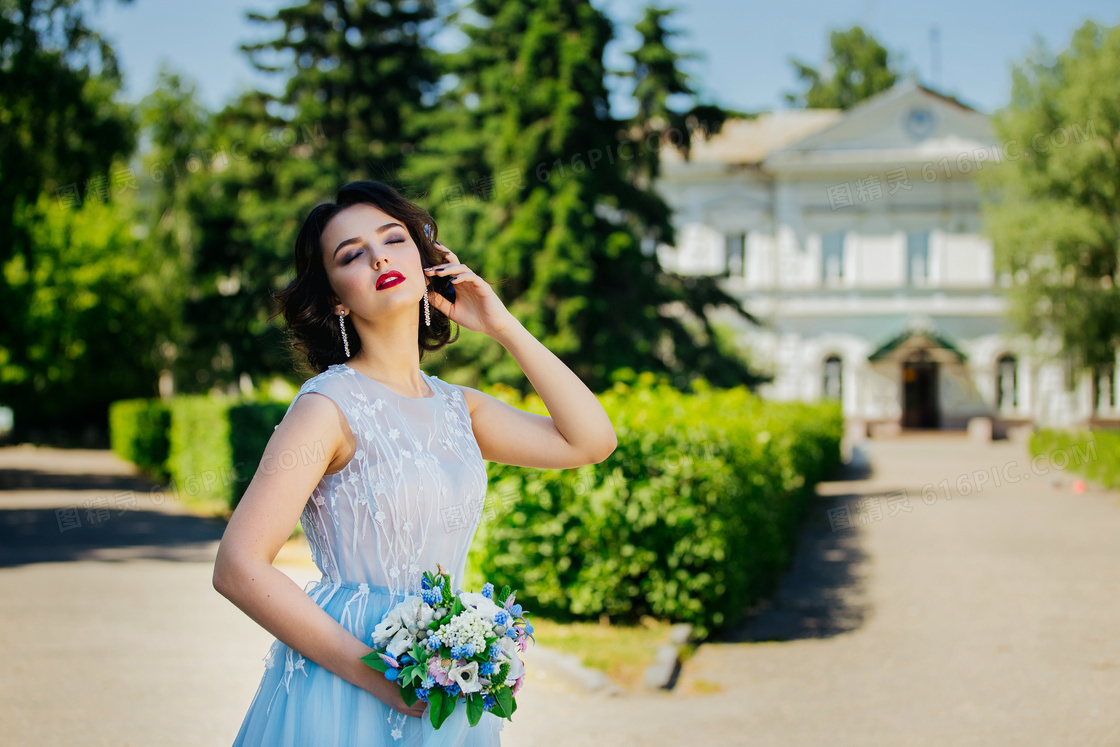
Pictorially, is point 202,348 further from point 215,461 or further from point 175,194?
point 175,194

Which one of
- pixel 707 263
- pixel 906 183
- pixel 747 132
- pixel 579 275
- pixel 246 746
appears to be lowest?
pixel 246 746

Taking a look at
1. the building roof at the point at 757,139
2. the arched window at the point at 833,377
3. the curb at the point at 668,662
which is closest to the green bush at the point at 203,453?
the curb at the point at 668,662

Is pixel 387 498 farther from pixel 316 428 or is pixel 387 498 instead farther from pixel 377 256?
pixel 377 256

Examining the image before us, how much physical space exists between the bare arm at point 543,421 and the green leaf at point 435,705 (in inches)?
24.3

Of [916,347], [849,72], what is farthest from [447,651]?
[849,72]

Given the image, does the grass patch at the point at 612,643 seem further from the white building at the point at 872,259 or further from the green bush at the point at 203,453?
the white building at the point at 872,259

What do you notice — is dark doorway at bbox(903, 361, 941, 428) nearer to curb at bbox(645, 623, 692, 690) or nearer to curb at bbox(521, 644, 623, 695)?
curb at bbox(645, 623, 692, 690)

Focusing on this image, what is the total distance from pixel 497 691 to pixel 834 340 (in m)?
40.6

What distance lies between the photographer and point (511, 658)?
1.94 metres

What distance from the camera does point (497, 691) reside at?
6.29 feet

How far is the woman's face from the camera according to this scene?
219 cm

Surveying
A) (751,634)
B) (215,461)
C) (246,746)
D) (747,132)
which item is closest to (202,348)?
(215,461)

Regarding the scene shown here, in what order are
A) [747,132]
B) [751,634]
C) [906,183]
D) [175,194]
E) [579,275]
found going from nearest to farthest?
[751,634] → [579,275] → [175,194] → [906,183] → [747,132]

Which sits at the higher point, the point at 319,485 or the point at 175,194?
the point at 175,194
